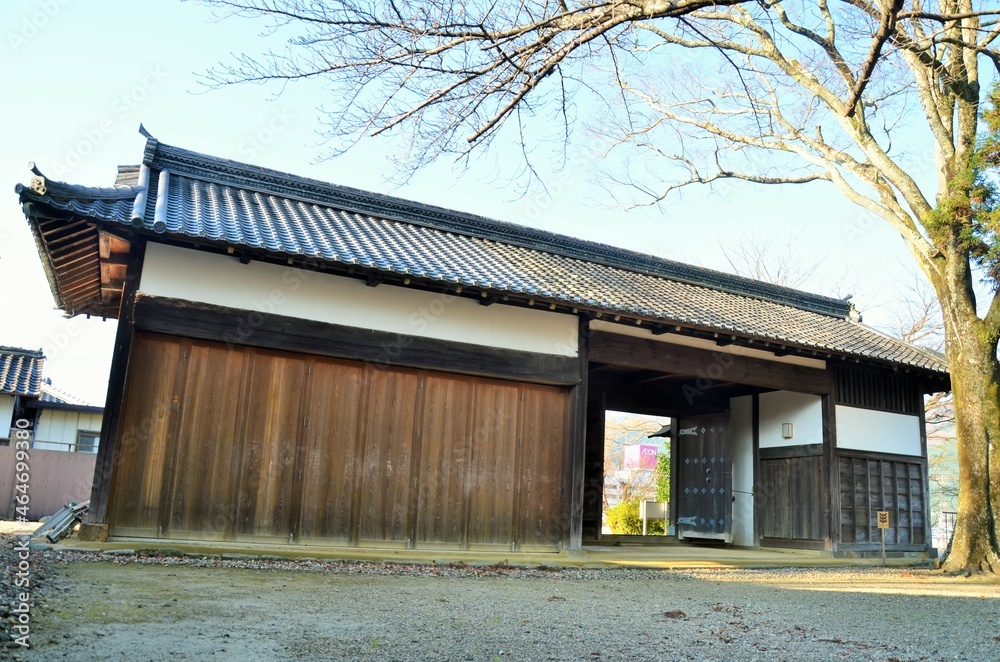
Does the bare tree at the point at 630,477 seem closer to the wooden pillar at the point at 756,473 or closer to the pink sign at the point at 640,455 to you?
the pink sign at the point at 640,455

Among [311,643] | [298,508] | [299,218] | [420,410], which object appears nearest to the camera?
[311,643]

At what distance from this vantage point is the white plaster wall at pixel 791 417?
11969 millimetres

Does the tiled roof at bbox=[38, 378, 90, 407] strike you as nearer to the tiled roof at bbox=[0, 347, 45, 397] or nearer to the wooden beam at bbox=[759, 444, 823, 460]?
the tiled roof at bbox=[0, 347, 45, 397]

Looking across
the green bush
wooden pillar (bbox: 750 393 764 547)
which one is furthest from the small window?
wooden pillar (bbox: 750 393 764 547)

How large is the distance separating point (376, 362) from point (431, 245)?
211cm

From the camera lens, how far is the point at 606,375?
517 inches

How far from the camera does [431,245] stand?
984cm

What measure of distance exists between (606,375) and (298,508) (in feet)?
21.7

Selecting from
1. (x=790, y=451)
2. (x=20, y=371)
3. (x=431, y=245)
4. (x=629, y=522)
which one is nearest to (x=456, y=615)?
(x=431, y=245)

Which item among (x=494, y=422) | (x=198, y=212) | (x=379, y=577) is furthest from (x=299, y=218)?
(x=379, y=577)

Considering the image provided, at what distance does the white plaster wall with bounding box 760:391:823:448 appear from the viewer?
39.3 ft

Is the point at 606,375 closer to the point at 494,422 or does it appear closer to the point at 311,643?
the point at 494,422

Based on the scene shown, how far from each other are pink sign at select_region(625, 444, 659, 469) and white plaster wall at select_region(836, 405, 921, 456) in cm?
1749

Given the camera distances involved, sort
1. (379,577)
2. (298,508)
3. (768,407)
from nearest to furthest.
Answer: (379,577) < (298,508) < (768,407)
